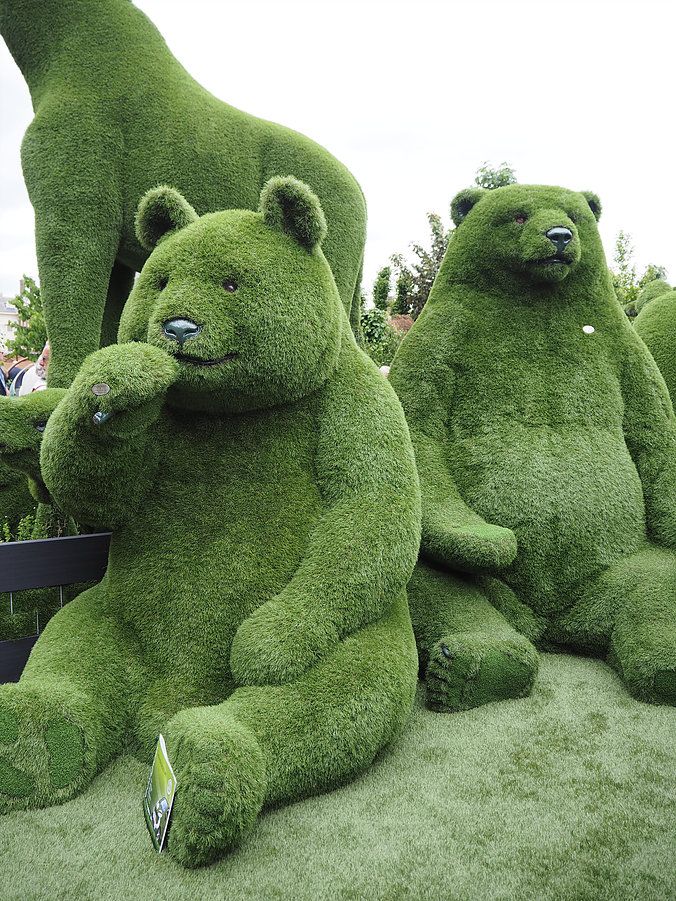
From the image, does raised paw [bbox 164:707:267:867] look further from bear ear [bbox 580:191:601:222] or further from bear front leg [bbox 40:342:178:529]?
bear ear [bbox 580:191:601:222]

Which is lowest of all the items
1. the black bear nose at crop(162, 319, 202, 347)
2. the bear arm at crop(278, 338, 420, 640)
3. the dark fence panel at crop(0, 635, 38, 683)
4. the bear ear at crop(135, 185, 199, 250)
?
the dark fence panel at crop(0, 635, 38, 683)

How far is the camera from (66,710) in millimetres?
1848

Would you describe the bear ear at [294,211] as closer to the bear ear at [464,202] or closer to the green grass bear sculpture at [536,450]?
the green grass bear sculpture at [536,450]

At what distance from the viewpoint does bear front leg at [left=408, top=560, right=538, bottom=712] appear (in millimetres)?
2381

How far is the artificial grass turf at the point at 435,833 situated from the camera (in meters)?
1.55

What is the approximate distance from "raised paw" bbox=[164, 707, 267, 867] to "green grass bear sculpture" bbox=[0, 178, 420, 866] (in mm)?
10

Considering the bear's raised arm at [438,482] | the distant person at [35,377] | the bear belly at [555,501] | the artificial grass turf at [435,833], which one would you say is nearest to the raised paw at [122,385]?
the artificial grass turf at [435,833]

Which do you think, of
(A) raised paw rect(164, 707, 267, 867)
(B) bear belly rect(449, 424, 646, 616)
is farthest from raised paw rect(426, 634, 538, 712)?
(A) raised paw rect(164, 707, 267, 867)

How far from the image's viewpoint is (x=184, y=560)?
2113mm

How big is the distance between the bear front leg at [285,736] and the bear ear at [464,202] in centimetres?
195

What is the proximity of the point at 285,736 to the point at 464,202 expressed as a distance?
247 cm

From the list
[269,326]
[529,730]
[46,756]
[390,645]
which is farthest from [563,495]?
[46,756]

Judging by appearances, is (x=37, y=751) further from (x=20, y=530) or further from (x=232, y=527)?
(x=20, y=530)

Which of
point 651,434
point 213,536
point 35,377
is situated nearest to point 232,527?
point 213,536
